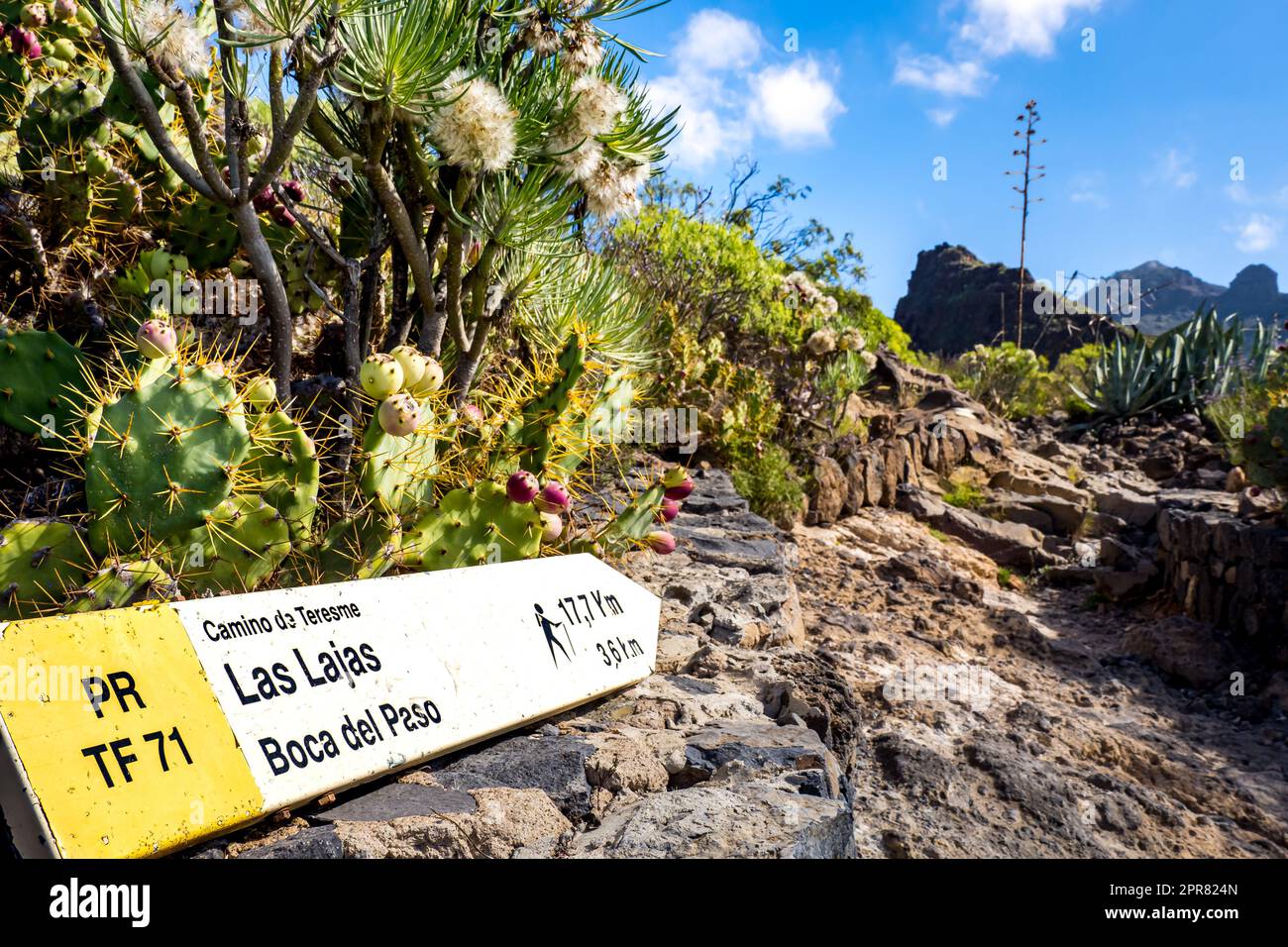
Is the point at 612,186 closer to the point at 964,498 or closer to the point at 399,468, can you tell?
the point at 399,468

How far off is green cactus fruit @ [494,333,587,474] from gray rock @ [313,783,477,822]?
5.07 ft

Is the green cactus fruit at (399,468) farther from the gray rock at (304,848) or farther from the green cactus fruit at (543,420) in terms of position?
the gray rock at (304,848)

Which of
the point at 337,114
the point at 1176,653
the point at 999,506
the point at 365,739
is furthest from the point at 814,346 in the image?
the point at 365,739

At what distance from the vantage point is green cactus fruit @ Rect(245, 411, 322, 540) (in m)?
2.64

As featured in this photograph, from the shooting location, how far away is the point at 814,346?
27.6 ft

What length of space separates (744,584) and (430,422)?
1.81 m

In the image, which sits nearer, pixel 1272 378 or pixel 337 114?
pixel 337 114

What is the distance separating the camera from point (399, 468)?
285 cm

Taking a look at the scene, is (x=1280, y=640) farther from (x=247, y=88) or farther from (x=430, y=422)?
(x=247, y=88)

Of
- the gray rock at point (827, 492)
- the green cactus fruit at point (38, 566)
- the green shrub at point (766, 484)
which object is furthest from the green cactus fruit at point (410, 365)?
the gray rock at point (827, 492)

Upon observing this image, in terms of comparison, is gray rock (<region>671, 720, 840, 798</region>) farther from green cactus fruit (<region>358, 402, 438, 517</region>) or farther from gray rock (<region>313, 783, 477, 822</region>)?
green cactus fruit (<region>358, 402, 438, 517</region>)

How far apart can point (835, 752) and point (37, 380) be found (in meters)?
3.00

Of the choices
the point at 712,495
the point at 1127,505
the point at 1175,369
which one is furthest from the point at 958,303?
the point at 712,495

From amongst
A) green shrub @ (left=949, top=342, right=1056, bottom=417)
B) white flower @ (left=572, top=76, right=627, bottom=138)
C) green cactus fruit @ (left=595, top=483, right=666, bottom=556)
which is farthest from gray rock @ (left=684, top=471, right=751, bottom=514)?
green shrub @ (left=949, top=342, right=1056, bottom=417)
